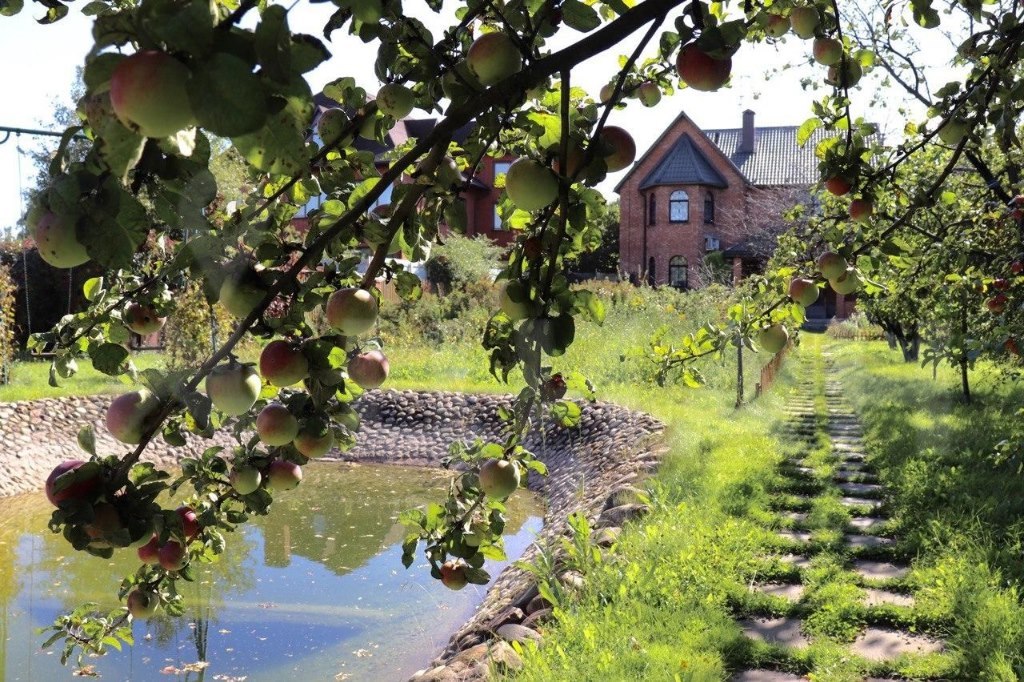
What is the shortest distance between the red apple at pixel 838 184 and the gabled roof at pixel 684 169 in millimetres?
25267

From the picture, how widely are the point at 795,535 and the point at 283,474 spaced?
440 centimetres

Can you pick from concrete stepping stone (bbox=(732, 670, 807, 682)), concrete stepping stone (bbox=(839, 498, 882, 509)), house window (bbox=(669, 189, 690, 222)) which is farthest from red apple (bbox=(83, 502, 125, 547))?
house window (bbox=(669, 189, 690, 222))

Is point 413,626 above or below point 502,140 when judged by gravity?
below

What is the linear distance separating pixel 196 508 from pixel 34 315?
674 inches

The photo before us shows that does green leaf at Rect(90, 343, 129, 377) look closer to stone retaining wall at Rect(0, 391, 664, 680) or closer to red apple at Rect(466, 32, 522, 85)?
red apple at Rect(466, 32, 522, 85)

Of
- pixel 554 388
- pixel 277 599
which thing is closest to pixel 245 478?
pixel 554 388

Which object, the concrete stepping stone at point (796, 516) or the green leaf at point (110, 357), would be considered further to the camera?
the concrete stepping stone at point (796, 516)

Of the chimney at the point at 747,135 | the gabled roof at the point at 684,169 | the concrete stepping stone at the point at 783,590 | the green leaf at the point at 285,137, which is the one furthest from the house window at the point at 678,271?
the green leaf at the point at 285,137

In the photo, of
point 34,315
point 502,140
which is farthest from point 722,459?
point 34,315

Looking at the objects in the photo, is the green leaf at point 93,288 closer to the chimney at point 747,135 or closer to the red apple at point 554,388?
the red apple at point 554,388

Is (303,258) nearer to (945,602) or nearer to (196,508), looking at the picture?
(196,508)

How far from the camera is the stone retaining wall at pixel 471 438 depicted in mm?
5023

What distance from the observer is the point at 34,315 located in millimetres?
16312

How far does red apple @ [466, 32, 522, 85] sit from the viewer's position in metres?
1.04
